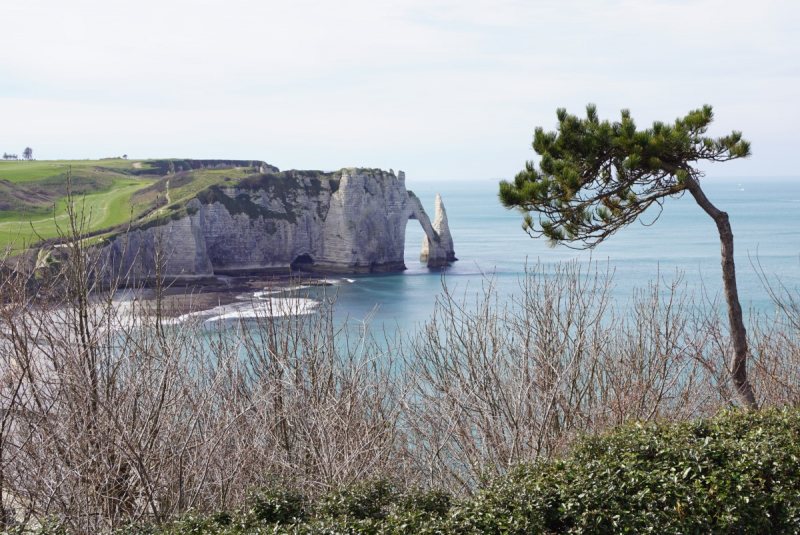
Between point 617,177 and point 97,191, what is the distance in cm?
8318

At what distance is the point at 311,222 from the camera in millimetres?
74062

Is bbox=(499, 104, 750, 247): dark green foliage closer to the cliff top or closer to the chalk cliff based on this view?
the cliff top

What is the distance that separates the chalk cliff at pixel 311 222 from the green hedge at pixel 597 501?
205ft

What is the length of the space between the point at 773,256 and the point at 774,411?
6876 centimetres

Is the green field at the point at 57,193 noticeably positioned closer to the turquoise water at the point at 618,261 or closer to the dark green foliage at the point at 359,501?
the turquoise water at the point at 618,261

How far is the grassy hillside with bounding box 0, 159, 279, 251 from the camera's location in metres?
63.3

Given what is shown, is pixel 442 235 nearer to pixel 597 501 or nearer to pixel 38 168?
pixel 38 168

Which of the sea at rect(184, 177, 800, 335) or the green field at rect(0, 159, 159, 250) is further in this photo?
the green field at rect(0, 159, 159, 250)

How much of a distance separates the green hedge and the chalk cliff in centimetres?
6256

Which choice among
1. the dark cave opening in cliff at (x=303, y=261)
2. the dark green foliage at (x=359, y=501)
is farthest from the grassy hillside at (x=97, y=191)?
the dark green foliage at (x=359, y=501)

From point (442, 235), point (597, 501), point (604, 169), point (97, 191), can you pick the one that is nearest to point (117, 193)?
point (97, 191)

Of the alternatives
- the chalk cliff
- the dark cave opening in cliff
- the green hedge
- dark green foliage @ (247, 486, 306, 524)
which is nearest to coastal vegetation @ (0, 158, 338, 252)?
the chalk cliff

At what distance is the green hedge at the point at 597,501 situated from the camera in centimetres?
600

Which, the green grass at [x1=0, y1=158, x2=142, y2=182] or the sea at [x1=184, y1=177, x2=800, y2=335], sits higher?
the green grass at [x1=0, y1=158, x2=142, y2=182]
